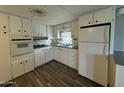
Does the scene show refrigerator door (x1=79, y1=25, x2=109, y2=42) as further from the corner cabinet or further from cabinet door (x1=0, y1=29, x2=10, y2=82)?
cabinet door (x1=0, y1=29, x2=10, y2=82)

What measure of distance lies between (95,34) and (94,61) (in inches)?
29.0

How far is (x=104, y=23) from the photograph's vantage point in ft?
7.97

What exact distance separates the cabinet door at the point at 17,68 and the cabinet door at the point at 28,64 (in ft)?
0.52

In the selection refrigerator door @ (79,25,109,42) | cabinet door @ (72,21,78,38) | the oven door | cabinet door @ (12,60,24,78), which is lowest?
cabinet door @ (12,60,24,78)

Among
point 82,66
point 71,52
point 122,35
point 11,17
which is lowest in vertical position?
point 82,66

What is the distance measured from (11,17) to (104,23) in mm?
2597

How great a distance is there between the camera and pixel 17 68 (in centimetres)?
319

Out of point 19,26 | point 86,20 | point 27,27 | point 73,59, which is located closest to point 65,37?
point 73,59

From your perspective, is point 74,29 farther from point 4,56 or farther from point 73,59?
point 4,56

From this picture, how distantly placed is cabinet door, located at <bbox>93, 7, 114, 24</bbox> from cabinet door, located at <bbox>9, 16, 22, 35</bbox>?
2.33m

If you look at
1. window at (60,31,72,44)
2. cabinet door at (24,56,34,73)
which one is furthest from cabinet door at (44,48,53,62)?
cabinet door at (24,56,34,73)

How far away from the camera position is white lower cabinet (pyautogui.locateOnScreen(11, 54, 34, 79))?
121 inches
